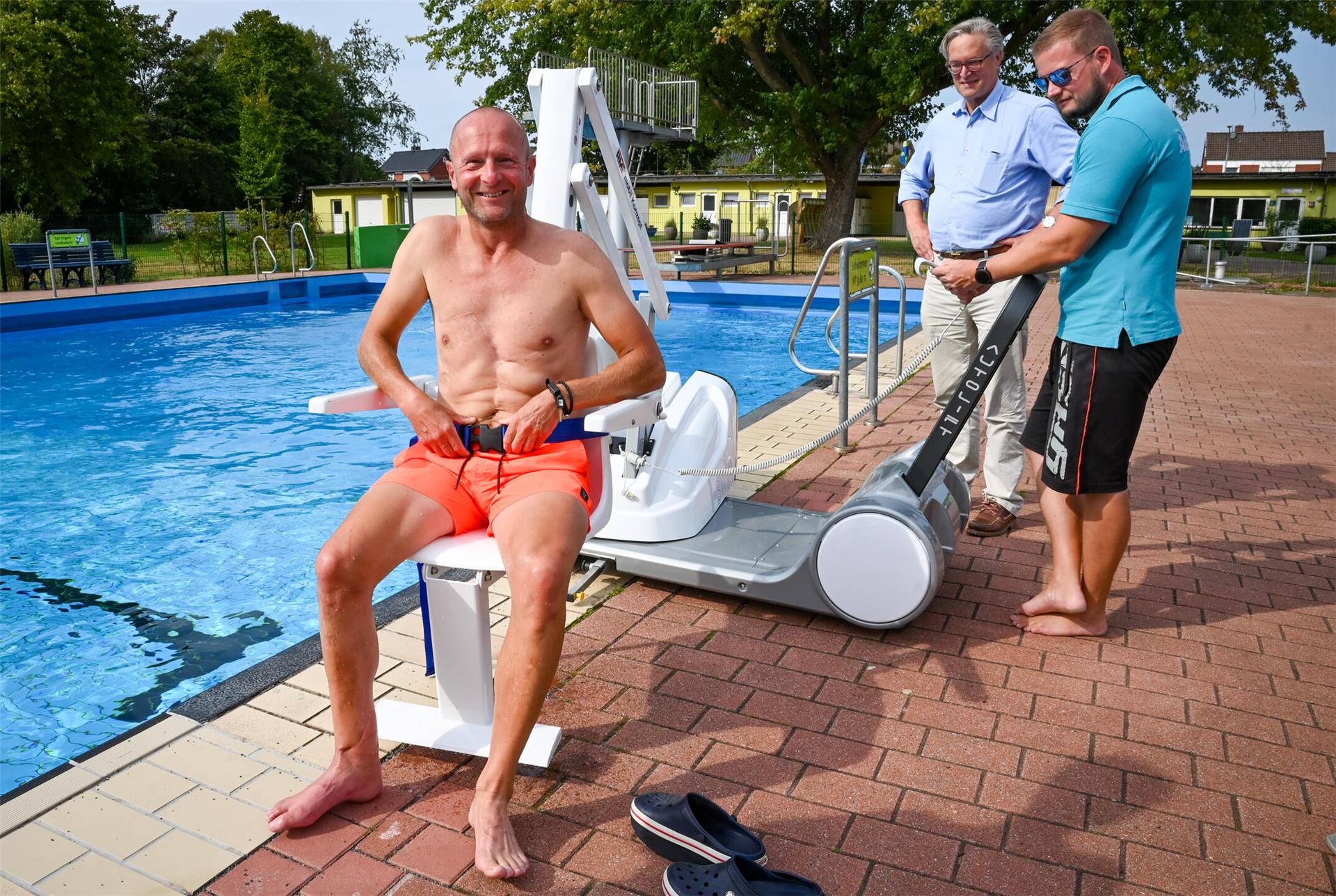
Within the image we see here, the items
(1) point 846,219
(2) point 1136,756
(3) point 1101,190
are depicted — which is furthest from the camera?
(1) point 846,219

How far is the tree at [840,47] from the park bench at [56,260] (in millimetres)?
8963

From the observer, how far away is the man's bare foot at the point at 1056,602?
298 cm

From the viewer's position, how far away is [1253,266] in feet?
65.3

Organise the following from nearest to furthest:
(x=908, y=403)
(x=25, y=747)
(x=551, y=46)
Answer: (x=25, y=747), (x=908, y=403), (x=551, y=46)

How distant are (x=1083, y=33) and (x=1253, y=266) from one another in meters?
20.8

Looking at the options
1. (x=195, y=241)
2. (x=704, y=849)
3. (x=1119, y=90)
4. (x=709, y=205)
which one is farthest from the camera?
(x=709, y=205)

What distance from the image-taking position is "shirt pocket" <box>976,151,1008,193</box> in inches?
144

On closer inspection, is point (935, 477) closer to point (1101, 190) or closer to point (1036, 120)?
point (1101, 190)

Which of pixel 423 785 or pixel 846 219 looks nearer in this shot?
pixel 423 785

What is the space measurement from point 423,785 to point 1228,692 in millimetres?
2207

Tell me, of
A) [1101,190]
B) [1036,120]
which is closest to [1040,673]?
[1101,190]

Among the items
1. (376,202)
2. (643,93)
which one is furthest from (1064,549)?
(376,202)

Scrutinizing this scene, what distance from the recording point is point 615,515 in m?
3.40

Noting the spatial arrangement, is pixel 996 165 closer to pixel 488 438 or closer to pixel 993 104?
pixel 993 104
